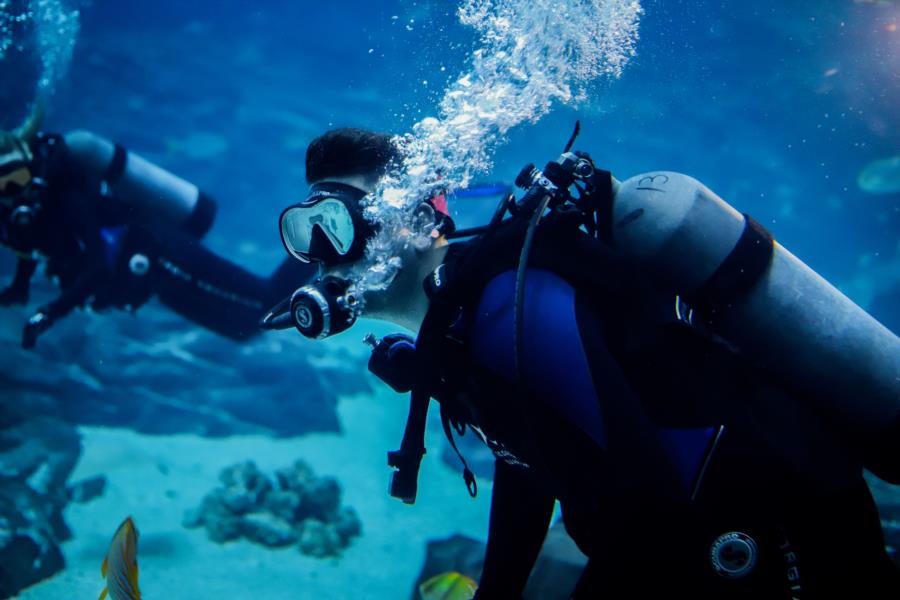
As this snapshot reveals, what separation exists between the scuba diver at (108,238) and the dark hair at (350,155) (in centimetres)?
444

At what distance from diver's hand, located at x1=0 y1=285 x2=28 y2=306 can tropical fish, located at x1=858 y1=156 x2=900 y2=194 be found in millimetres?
21738

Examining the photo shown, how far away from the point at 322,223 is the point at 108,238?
5397 millimetres

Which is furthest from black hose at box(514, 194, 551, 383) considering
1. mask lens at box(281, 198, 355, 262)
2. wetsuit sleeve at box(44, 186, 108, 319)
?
wetsuit sleeve at box(44, 186, 108, 319)

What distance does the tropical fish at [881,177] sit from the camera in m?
15.7

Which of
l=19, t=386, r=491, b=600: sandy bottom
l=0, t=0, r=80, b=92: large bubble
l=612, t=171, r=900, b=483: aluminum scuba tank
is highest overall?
l=0, t=0, r=80, b=92: large bubble

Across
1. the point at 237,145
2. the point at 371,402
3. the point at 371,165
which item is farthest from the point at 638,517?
the point at 237,145

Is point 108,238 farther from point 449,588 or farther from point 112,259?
point 449,588

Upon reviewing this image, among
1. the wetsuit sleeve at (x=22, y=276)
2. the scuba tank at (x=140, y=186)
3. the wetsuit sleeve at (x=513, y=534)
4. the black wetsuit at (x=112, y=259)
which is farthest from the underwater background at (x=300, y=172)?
the scuba tank at (x=140, y=186)

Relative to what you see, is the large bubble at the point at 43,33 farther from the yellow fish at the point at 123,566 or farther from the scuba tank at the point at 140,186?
the yellow fish at the point at 123,566

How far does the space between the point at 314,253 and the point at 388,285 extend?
0.41 metres

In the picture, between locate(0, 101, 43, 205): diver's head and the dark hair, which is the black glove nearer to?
the dark hair

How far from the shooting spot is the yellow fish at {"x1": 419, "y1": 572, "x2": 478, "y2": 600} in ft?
14.3

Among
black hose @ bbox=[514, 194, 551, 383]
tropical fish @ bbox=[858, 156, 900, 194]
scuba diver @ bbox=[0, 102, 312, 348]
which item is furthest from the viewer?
tropical fish @ bbox=[858, 156, 900, 194]

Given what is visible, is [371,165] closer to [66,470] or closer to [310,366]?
[66,470]
